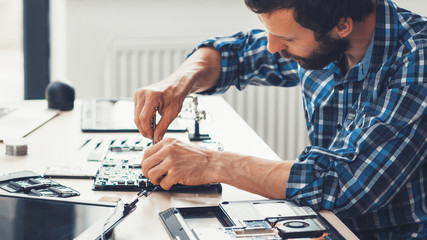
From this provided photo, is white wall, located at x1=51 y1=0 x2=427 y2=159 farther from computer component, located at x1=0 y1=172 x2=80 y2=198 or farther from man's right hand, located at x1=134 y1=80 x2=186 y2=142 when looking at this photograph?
computer component, located at x1=0 y1=172 x2=80 y2=198

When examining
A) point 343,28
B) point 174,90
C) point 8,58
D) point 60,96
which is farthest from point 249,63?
point 8,58

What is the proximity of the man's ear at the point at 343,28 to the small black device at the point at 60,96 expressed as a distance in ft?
2.78

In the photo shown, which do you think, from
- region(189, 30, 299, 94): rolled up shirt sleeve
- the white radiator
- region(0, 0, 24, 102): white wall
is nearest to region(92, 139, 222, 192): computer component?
region(189, 30, 299, 94): rolled up shirt sleeve

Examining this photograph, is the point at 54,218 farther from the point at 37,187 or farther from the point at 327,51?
the point at 327,51

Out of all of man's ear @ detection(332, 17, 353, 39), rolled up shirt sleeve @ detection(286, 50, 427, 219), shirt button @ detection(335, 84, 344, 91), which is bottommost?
rolled up shirt sleeve @ detection(286, 50, 427, 219)

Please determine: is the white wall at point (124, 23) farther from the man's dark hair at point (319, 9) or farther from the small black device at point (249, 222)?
the small black device at point (249, 222)

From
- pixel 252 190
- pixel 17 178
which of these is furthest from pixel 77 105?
pixel 252 190

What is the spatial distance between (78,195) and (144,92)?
361 mm

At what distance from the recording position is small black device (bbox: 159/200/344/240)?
81cm

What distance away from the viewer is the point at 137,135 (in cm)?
144

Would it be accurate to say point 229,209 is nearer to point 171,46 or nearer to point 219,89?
point 219,89

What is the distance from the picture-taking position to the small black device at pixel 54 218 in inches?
29.8

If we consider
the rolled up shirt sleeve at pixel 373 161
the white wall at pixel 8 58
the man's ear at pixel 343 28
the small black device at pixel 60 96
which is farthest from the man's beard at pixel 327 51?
the white wall at pixel 8 58

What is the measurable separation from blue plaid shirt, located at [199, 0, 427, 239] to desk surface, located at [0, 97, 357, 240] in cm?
7
